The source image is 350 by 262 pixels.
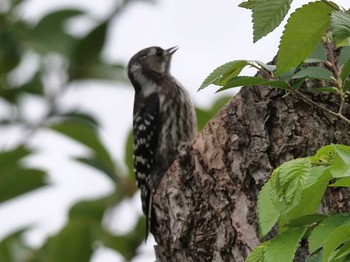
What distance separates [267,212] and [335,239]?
23cm

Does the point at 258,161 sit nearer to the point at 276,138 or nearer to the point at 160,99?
the point at 276,138

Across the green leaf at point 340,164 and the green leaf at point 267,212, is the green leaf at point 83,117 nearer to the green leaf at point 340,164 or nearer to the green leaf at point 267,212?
the green leaf at point 267,212

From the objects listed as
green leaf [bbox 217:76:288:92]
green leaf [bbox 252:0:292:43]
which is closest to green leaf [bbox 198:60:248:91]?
green leaf [bbox 217:76:288:92]

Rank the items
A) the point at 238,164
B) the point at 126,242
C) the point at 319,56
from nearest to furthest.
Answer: the point at 319,56
the point at 238,164
the point at 126,242

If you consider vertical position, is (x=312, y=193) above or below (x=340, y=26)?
below

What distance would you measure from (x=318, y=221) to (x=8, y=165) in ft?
10.1

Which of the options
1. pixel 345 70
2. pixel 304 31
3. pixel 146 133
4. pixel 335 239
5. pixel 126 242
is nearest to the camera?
pixel 335 239

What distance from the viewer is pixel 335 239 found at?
2.41 meters

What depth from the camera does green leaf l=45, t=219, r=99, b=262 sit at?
5188 millimetres

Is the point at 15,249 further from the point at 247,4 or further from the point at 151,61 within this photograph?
the point at 247,4

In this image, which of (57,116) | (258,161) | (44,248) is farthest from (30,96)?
(258,161)

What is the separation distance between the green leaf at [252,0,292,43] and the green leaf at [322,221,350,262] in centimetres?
58

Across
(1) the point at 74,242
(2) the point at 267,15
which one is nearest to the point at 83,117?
(1) the point at 74,242

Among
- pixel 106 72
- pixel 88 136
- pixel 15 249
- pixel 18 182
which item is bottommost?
pixel 15 249
